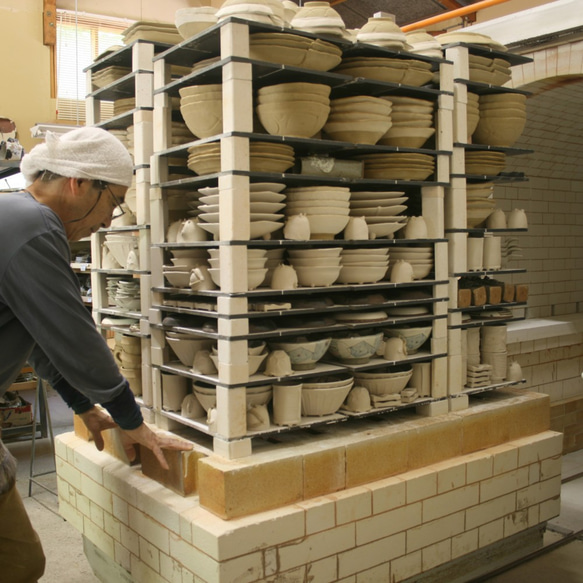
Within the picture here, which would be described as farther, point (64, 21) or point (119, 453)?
point (64, 21)

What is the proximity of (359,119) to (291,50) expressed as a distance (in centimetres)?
45

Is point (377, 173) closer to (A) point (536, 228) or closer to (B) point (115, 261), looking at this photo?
(B) point (115, 261)

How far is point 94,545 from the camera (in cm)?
348

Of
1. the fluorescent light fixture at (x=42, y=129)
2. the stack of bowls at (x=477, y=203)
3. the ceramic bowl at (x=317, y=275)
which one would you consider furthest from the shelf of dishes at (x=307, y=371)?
the fluorescent light fixture at (x=42, y=129)

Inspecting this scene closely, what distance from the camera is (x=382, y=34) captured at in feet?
10.1

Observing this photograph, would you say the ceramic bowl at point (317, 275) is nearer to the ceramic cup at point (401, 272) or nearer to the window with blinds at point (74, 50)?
the ceramic cup at point (401, 272)

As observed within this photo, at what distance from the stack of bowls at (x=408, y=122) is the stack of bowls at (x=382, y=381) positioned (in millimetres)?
1082

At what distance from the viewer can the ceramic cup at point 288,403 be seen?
2.82 meters

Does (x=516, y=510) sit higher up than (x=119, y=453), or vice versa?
(x=119, y=453)

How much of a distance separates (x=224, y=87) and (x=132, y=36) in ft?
3.08

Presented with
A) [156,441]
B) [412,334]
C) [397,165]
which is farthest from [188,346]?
[397,165]

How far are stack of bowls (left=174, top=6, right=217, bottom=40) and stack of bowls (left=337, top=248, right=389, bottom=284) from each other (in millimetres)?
1154

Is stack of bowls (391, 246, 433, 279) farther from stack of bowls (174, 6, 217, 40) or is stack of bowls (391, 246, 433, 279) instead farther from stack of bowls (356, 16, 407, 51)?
stack of bowls (174, 6, 217, 40)

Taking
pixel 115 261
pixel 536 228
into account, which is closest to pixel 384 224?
pixel 115 261
